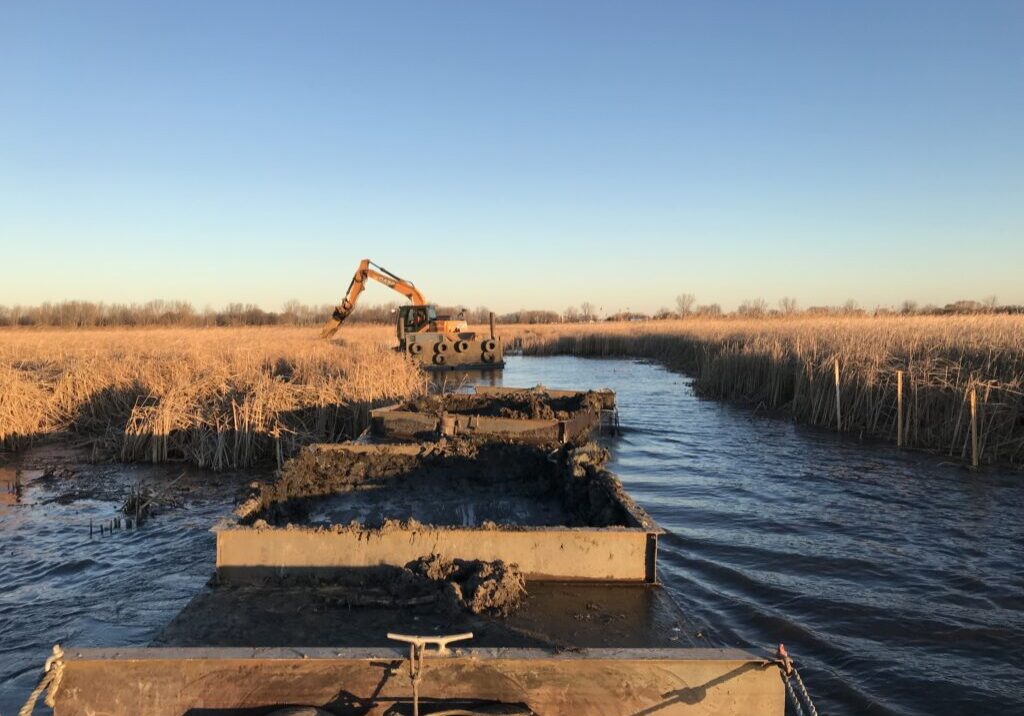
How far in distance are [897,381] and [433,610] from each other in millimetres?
10636

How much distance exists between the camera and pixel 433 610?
342 centimetres

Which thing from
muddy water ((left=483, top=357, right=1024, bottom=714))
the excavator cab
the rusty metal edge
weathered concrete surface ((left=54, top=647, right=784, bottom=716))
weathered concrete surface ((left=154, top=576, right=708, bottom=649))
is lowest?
muddy water ((left=483, top=357, right=1024, bottom=714))

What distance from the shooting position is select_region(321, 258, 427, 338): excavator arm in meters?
25.5

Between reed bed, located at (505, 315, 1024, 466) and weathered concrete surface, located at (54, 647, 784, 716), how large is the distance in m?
8.95

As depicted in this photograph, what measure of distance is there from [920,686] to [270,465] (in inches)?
327

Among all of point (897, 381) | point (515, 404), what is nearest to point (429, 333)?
point (515, 404)

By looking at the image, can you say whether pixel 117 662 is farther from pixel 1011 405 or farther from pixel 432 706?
pixel 1011 405

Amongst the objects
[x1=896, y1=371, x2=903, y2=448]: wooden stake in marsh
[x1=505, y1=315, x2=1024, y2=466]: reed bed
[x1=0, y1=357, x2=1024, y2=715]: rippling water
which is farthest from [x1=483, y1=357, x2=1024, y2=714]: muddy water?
[x1=505, y1=315, x2=1024, y2=466]: reed bed

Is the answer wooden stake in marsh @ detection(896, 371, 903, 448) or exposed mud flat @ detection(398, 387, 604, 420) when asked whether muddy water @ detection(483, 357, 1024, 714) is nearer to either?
wooden stake in marsh @ detection(896, 371, 903, 448)

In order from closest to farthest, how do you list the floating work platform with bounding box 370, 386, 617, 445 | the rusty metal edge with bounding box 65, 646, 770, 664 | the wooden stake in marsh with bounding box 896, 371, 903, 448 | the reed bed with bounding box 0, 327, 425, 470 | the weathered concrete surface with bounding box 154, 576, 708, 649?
1. the rusty metal edge with bounding box 65, 646, 770, 664
2. the weathered concrete surface with bounding box 154, 576, 708, 649
3. the floating work platform with bounding box 370, 386, 617, 445
4. the reed bed with bounding box 0, 327, 425, 470
5. the wooden stake in marsh with bounding box 896, 371, 903, 448

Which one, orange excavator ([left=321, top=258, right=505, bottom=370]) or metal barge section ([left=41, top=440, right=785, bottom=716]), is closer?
metal barge section ([left=41, top=440, right=785, bottom=716])

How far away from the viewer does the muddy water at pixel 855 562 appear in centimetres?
408

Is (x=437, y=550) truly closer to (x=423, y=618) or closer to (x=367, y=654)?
(x=423, y=618)

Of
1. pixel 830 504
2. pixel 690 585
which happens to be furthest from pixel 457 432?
pixel 830 504
